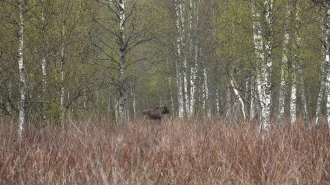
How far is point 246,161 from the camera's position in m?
4.26

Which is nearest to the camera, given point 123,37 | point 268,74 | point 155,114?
point 268,74

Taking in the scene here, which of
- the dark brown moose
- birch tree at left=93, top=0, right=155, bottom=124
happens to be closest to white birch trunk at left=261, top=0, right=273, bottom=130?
birch tree at left=93, top=0, right=155, bottom=124

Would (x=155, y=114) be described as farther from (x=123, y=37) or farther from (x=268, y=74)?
(x=268, y=74)

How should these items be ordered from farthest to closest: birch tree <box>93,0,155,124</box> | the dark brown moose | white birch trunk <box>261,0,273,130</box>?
the dark brown moose, birch tree <box>93,0,155,124</box>, white birch trunk <box>261,0,273,130</box>

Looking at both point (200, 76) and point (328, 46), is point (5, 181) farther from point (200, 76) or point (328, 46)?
point (200, 76)

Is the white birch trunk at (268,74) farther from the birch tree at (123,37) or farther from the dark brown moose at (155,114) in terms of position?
the dark brown moose at (155,114)

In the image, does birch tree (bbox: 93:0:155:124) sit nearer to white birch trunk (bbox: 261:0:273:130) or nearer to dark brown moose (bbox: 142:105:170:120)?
dark brown moose (bbox: 142:105:170:120)

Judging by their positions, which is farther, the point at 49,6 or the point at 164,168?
the point at 49,6

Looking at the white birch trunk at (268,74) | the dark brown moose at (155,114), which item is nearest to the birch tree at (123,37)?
the dark brown moose at (155,114)

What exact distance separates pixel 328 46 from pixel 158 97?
3009cm

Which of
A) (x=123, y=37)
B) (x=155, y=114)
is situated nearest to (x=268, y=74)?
(x=123, y=37)

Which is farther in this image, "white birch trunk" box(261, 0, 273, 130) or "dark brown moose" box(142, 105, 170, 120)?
"dark brown moose" box(142, 105, 170, 120)

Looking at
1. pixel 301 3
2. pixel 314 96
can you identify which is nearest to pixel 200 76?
pixel 314 96

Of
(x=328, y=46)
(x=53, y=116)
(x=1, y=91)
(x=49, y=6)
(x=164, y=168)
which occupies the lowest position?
(x=164, y=168)
